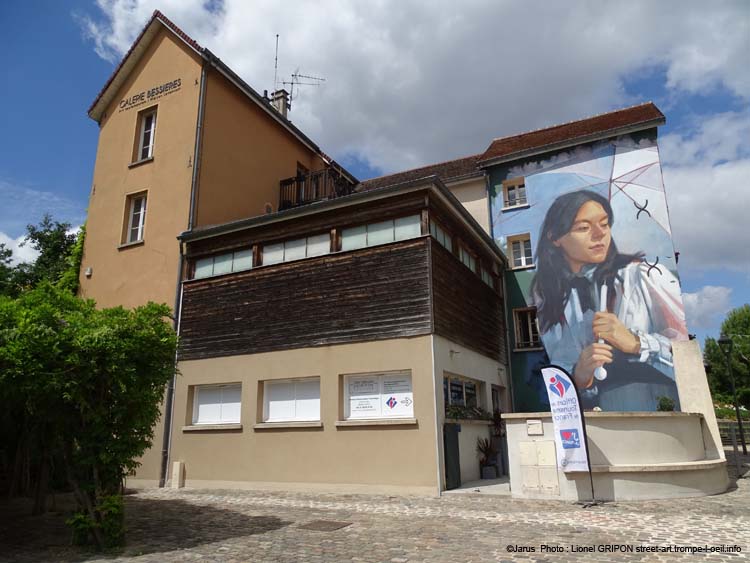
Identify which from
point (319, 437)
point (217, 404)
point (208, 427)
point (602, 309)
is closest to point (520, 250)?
point (602, 309)

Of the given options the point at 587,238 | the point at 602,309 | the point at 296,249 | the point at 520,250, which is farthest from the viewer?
the point at 520,250

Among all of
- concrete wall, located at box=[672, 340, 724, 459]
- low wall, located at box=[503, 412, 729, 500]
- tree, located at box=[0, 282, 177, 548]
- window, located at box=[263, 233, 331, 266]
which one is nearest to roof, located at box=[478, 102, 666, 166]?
concrete wall, located at box=[672, 340, 724, 459]

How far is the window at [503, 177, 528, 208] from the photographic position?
2088cm

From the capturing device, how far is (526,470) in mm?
11266

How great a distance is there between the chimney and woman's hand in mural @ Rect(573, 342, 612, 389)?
52.6ft

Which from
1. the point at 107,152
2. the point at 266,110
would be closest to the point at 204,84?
the point at 266,110

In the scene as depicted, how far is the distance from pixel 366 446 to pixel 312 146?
14.8 metres

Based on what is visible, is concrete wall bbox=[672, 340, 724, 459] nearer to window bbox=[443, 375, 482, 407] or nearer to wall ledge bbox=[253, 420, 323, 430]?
window bbox=[443, 375, 482, 407]

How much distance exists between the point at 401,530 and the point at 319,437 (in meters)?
5.39

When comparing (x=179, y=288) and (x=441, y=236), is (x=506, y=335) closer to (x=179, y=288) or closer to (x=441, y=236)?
(x=441, y=236)

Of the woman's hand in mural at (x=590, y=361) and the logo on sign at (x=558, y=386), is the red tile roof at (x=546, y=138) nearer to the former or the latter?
the woman's hand in mural at (x=590, y=361)

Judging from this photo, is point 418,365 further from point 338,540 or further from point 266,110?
point 266,110

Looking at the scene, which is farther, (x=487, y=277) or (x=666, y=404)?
(x=487, y=277)

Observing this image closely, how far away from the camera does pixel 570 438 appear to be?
1078 cm
